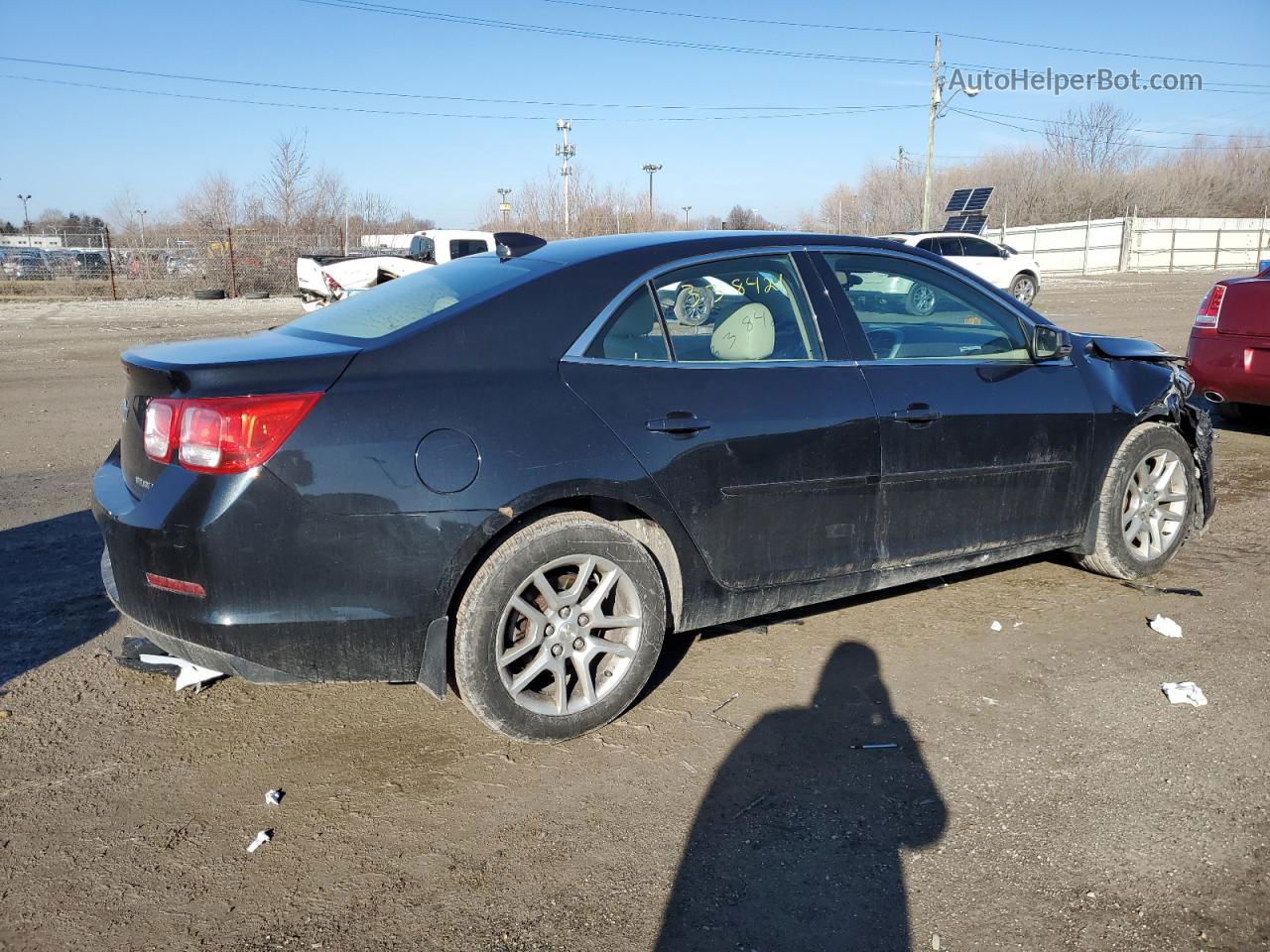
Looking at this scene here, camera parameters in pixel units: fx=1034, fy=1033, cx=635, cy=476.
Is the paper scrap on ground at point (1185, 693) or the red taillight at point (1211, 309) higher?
the red taillight at point (1211, 309)

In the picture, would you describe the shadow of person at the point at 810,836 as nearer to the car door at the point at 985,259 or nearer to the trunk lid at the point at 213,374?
the trunk lid at the point at 213,374

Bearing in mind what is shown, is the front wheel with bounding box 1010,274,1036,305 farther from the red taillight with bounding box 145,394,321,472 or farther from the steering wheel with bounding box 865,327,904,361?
the red taillight with bounding box 145,394,321,472

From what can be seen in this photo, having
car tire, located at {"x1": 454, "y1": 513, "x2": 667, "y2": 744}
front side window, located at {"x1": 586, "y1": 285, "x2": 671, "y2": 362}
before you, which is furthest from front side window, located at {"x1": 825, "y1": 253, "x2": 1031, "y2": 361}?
car tire, located at {"x1": 454, "y1": 513, "x2": 667, "y2": 744}

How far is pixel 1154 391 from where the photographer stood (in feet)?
16.6

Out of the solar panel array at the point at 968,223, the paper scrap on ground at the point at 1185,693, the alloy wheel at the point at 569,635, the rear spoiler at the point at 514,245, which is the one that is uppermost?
the solar panel array at the point at 968,223

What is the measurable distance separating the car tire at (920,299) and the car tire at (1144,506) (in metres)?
1.25

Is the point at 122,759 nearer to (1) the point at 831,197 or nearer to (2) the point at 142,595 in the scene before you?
(2) the point at 142,595

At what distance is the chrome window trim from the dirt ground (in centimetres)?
125

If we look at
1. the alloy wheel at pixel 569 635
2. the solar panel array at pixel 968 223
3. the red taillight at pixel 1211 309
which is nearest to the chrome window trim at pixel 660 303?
the alloy wheel at pixel 569 635

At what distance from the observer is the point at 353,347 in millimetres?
3357

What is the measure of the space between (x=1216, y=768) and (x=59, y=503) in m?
6.30

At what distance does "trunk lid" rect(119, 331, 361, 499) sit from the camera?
311cm

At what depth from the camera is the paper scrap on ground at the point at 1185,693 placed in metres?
3.83

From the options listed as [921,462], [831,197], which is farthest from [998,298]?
[831,197]
